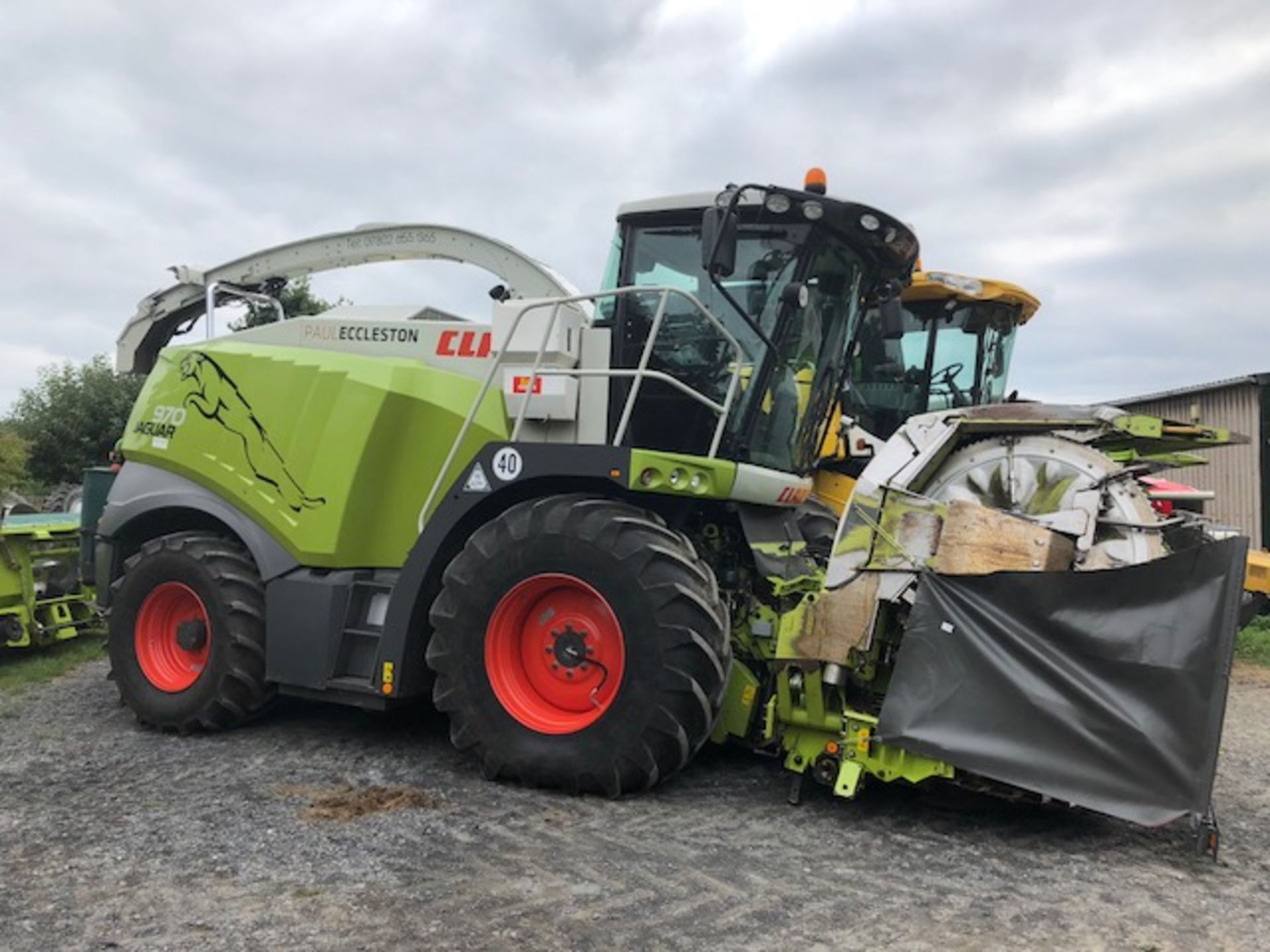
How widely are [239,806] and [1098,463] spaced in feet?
13.0

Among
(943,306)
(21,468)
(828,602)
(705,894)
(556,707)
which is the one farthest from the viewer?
(21,468)

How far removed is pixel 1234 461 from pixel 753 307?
10.7 metres

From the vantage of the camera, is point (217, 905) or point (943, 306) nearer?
point (217, 905)

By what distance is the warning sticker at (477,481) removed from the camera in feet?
15.8

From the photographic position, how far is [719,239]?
446cm

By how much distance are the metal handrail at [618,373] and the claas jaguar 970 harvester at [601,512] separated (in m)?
0.03

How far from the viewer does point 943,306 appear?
9.14 metres

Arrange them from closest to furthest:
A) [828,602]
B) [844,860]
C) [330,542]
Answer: [844,860] < [828,602] < [330,542]

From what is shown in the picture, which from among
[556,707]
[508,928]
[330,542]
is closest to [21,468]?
[330,542]

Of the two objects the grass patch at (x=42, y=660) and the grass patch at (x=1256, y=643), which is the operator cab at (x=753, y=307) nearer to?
the grass patch at (x=42, y=660)

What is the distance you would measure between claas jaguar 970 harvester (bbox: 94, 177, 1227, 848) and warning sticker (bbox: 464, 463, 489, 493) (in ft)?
0.06

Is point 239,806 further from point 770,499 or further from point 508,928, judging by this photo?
point 770,499

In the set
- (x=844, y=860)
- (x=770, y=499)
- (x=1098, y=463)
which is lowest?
(x=844, y=860)

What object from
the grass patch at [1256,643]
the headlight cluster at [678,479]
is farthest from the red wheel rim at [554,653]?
the grass patch at [1256,643]
